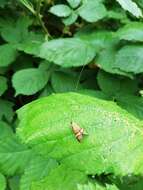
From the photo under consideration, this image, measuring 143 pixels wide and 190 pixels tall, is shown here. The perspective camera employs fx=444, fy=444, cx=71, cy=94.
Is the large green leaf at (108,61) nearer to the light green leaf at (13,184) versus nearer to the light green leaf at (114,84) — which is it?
the light green leaf at (114,84)

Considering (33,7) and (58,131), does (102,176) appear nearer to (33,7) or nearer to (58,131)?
(58,131)

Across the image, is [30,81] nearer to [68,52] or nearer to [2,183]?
[68,52]

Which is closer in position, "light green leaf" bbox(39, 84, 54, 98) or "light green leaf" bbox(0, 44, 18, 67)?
"light green leaf" bbox(39, 84, 54, 98)

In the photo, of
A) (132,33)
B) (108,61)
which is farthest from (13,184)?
(132,33)

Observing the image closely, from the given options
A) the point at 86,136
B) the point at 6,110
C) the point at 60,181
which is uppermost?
the point at 86,136

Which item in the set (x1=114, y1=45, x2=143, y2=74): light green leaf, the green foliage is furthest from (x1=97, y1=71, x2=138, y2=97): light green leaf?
(x1=114, y1=45, x2=143, y2=74): light green leaf

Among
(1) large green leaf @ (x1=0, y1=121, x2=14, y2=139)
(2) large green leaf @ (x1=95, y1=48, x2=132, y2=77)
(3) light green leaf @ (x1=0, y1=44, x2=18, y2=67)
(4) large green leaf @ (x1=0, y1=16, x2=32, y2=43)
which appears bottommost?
(1) large green leaf @ (x1=0, y1=121, x2=14, y2=139)

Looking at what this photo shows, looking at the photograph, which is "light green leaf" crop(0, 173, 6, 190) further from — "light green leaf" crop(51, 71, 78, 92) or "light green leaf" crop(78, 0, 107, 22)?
"light green leaf" crop(78, 0, 107, 22)

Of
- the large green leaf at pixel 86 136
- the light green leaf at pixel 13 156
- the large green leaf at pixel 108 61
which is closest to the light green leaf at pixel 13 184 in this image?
the light green leaf at pixel 13 156
